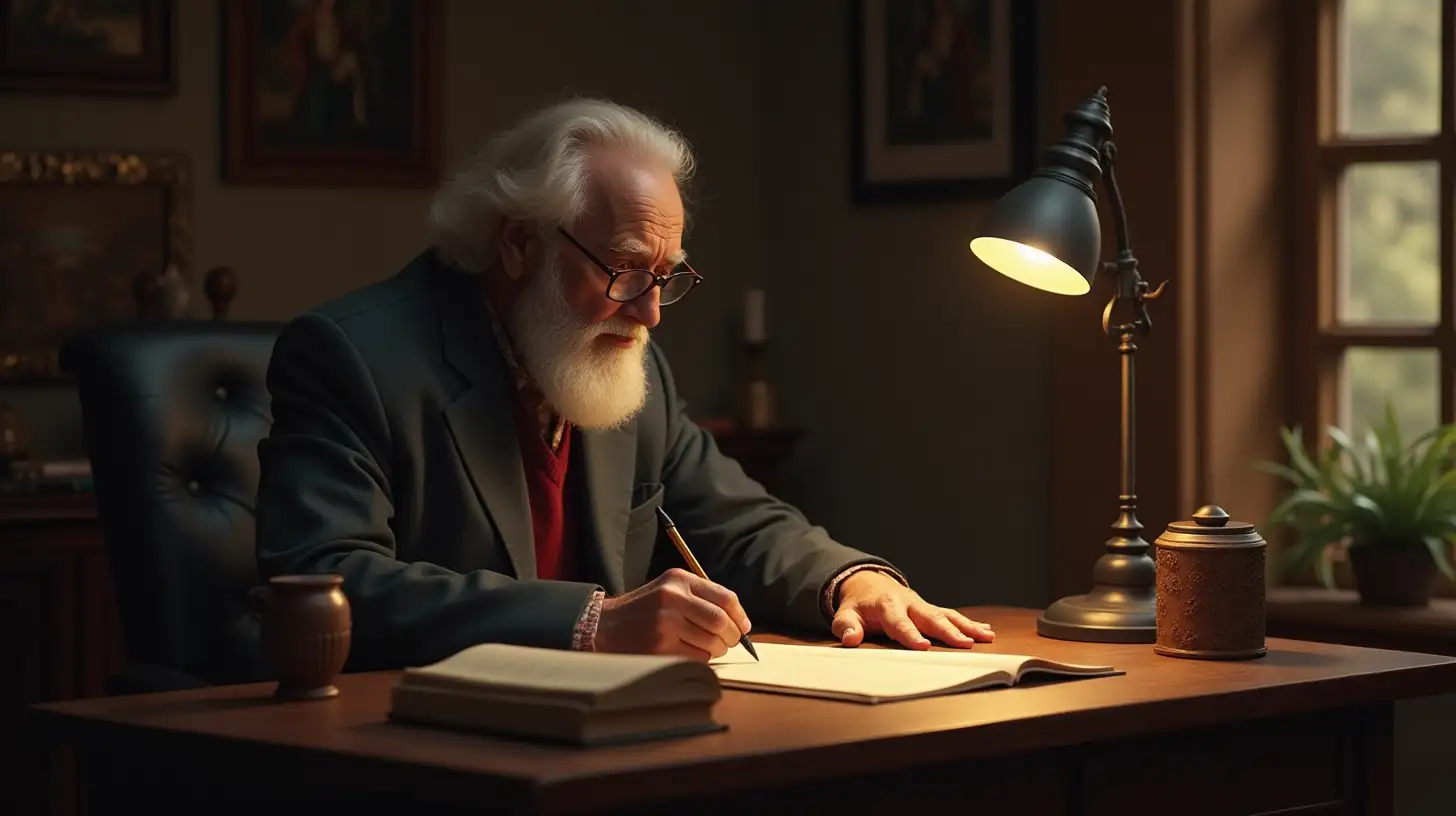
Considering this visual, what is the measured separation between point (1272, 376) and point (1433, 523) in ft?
1.50

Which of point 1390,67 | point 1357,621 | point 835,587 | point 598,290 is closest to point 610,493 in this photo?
point 598,290

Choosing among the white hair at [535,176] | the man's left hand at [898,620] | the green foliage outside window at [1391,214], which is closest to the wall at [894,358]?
the green foliage outside window at [1391,214]

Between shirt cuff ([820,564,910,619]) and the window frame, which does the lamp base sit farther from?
the window frame

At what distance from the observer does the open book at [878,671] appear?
83.0 inches

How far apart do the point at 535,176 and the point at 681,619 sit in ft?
2.91

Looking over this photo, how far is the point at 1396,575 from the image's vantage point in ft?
12.2

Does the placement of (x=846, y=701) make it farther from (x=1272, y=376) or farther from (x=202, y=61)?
(x=202, y=61)

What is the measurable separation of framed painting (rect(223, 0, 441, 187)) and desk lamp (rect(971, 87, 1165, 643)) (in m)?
2.25

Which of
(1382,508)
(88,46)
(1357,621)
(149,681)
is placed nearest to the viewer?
(149,681)

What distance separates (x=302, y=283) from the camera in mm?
4551

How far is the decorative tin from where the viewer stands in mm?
2434

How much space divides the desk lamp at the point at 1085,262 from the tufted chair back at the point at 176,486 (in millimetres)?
1158

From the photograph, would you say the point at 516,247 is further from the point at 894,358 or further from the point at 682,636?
the point at 894,358

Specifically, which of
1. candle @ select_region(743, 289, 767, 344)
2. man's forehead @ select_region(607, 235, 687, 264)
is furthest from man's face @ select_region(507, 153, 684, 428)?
candle @ select_region(743, 289, 767, 344)
